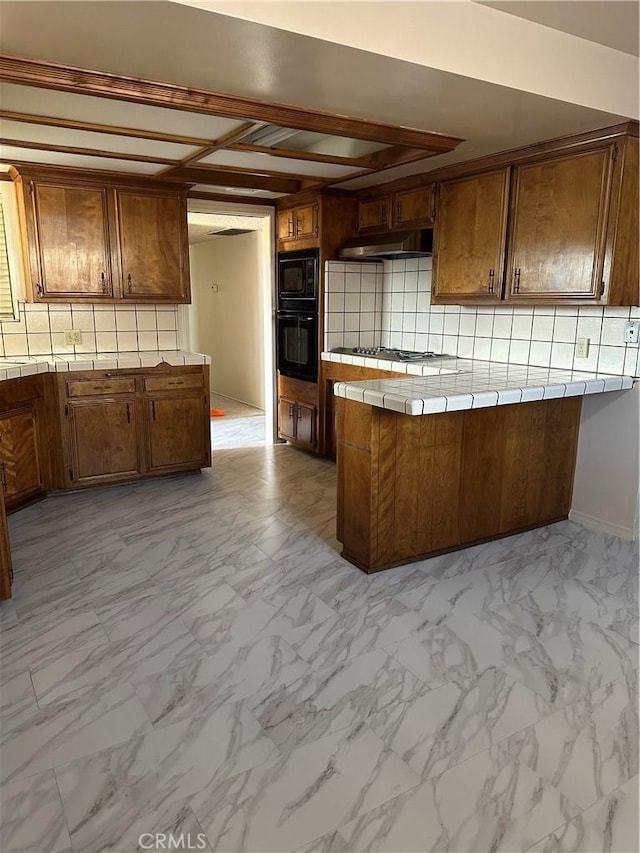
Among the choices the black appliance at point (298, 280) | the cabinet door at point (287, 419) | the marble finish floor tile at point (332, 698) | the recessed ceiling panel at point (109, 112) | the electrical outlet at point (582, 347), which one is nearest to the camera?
the marble finish floor tile at point (332, 698)

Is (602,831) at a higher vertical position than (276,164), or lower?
lower

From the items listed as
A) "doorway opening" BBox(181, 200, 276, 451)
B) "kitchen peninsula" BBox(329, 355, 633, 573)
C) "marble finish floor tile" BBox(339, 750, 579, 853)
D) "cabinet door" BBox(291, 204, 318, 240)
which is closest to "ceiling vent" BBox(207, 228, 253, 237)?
"doorway opening" BBox(181, 200, 276, 451)

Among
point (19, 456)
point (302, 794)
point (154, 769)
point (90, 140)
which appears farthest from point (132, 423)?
point (302, 794)

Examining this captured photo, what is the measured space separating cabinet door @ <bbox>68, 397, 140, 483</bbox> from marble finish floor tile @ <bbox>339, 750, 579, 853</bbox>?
3.13 m

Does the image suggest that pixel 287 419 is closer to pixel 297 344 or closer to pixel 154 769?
pixel 297 344

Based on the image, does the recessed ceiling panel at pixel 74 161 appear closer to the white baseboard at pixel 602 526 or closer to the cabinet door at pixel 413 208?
the cabinet door at pixel 413 208

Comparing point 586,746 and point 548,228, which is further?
point 548,228

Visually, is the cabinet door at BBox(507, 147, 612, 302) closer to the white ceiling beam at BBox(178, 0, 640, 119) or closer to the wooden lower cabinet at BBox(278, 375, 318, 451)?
the white ceiling beam at BBox(178, 0, 640, 119)

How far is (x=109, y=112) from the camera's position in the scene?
2.74 metres

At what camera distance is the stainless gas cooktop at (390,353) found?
4.22 meters

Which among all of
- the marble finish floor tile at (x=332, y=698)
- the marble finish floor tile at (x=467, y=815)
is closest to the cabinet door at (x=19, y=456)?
the marble finish floor tile at (x=332, y=698)

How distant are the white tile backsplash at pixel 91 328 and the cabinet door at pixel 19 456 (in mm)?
766

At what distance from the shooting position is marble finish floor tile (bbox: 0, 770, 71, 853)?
4.91 feet

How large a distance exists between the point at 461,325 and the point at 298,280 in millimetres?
1460
